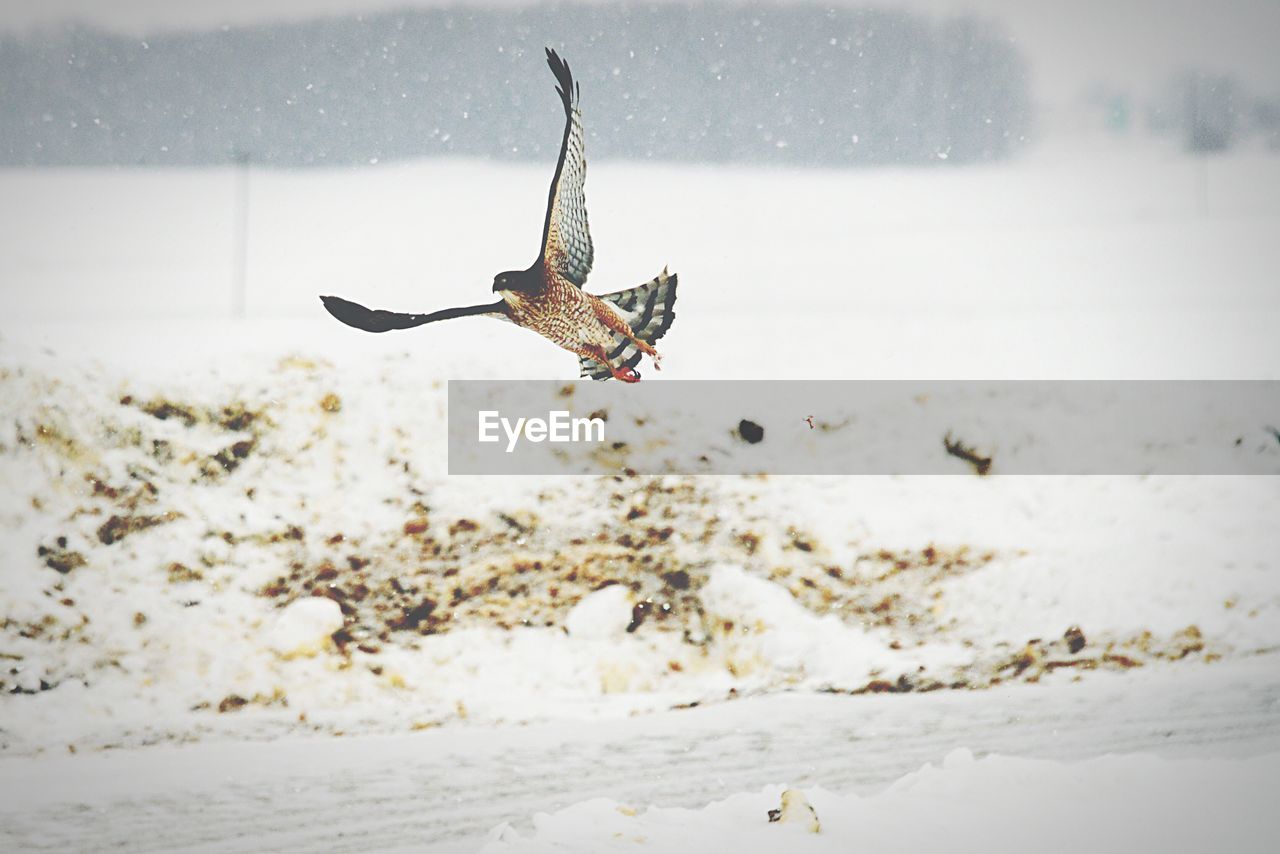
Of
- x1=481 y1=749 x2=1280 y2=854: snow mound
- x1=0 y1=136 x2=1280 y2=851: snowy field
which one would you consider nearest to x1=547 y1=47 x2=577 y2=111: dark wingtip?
x1=0 y1=136 x2=1280 y2=851: snowy field

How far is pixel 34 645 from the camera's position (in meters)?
1.25

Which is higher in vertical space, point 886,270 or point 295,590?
point 886,270

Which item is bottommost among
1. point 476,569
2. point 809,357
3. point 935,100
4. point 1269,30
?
point 476,569

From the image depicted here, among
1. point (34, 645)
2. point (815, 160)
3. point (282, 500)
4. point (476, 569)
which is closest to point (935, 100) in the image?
point (815, 160)

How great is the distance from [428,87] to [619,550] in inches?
31.8

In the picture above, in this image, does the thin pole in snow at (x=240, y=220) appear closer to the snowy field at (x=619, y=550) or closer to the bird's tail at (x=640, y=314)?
the snowy field at (x=619, y=550)

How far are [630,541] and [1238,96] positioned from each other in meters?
1.25

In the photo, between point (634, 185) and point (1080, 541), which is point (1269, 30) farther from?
point (634, 185)

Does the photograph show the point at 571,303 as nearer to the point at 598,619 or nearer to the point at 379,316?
the point at 379,316

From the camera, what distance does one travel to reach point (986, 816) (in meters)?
1.27

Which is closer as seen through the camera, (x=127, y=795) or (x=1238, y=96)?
(x=127, y=795)

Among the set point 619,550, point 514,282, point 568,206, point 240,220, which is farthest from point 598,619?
point 240,220

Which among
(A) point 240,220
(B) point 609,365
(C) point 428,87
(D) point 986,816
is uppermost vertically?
(C) point 428,87

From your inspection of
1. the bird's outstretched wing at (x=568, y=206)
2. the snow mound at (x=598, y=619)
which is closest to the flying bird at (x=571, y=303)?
the bird's outstretched wing at (x=568, y=206)
